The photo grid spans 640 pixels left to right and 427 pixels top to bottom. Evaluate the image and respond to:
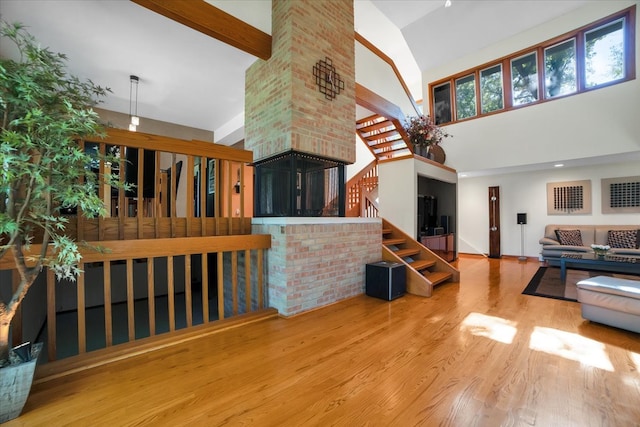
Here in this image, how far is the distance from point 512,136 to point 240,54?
5.92 meters

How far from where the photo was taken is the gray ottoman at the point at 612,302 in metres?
2.41

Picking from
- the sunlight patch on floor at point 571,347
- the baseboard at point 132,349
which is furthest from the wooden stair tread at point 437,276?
the baseboard at point 132,349

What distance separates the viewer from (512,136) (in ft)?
19.8

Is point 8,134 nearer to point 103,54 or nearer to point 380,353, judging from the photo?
point 380,353

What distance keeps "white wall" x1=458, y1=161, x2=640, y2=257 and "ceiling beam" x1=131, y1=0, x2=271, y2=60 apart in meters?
6.84

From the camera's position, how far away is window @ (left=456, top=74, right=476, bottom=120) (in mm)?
6672

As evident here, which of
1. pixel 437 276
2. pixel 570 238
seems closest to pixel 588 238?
pixel 570 238

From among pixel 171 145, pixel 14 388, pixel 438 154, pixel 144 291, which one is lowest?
pixel 144 291

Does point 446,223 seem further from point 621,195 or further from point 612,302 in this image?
point 612,302

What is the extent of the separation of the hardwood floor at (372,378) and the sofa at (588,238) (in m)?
3.67

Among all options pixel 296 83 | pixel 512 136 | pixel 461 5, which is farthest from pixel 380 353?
pixel 461 5

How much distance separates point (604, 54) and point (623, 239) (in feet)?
11.9

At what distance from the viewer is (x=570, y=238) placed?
5855 millimetres

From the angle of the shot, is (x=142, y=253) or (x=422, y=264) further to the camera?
(x=422, y=264)
